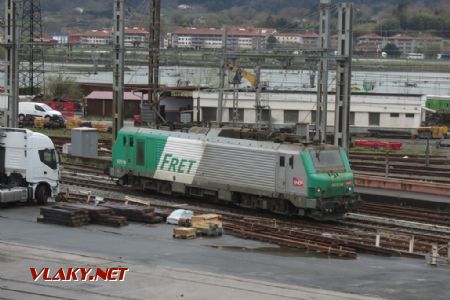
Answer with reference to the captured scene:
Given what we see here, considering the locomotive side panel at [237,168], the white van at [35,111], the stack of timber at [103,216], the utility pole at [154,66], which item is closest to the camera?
the stack of timber at [103,216]

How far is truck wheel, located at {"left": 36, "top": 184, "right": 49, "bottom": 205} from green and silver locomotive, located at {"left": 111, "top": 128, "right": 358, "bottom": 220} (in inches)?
172

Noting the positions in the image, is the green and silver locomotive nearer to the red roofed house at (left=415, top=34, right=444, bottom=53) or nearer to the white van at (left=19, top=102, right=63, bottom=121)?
the white van at (left=19, top=102, right=63, bottom=121)

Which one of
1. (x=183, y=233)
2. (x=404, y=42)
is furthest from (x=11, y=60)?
(x=404, y=42)

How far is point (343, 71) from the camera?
2986cm

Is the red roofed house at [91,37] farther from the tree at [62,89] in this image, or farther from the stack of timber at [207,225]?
the stack of timber at [207,225]

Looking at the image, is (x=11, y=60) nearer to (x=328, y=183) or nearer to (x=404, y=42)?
(x=328, y=183)

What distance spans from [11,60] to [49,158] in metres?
11.5

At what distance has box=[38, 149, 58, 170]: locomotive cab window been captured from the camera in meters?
27.9

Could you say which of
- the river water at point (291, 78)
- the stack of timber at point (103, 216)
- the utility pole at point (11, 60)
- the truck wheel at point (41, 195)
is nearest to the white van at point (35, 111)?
the river water at point (291, 78)

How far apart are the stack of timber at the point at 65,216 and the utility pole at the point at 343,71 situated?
1043cm

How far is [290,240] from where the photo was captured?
21812mm

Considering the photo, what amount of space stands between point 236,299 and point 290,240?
6.53 m

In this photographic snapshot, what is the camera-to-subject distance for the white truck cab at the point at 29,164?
27.6 metres

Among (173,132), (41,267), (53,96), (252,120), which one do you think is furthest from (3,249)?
(53,96)
